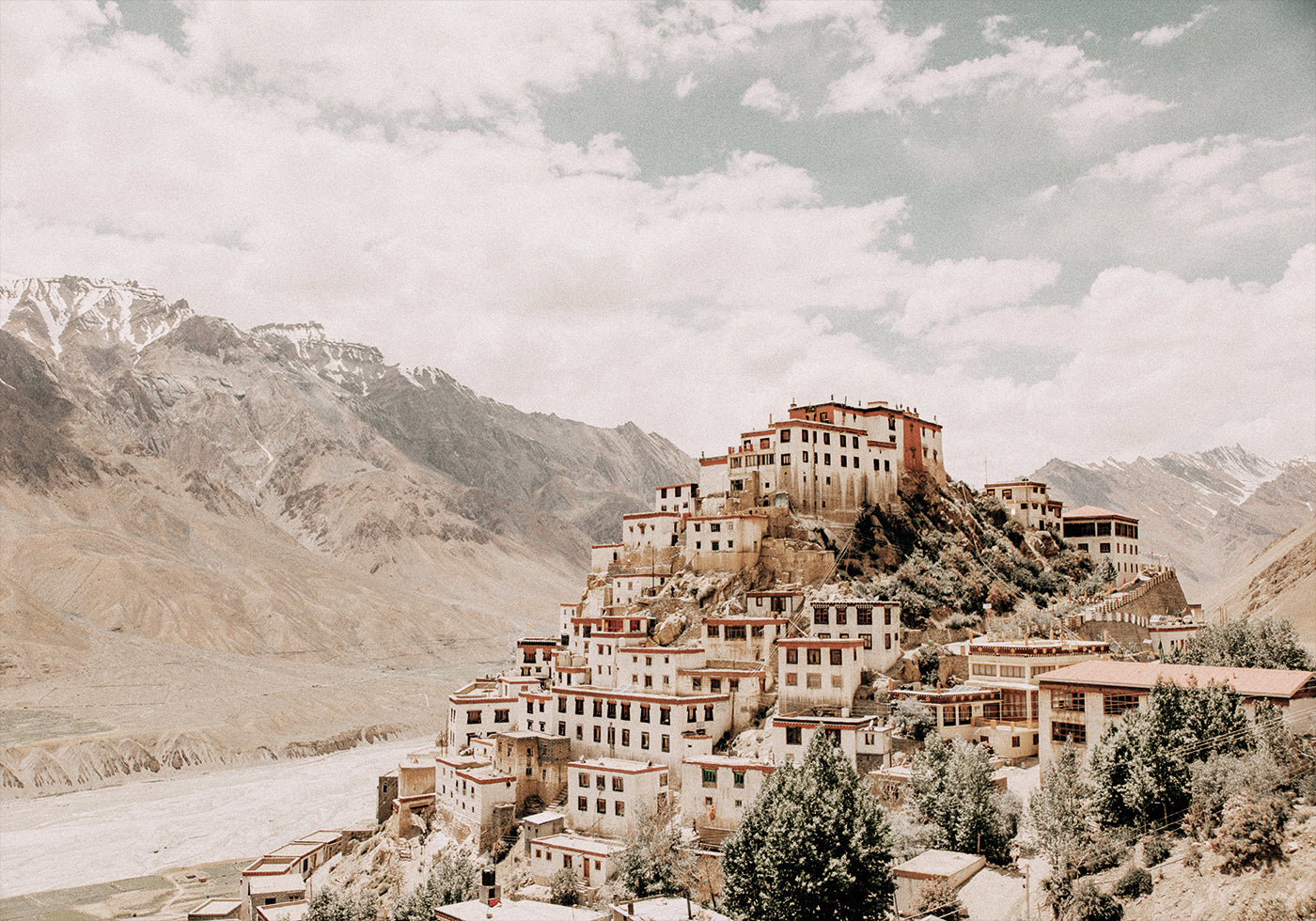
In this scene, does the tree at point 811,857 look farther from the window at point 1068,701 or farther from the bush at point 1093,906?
the window at point 1068,701

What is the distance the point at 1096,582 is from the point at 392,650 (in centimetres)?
12997

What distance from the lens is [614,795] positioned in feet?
158

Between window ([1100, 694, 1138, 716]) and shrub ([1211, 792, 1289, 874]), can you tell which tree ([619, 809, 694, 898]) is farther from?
shrub ([1211, 792, 1289, 874])

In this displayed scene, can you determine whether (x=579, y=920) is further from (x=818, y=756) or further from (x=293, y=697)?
(x=293, y=697)

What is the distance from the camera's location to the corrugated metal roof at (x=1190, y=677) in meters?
38.6

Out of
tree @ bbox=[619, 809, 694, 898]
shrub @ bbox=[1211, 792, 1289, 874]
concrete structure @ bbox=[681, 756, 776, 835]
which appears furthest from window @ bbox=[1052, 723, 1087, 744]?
tree @ bbox=[619, 809, 694, 898]

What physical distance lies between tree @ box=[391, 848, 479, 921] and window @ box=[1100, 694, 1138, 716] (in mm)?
28278

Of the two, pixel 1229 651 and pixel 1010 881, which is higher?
pixel 1229 651

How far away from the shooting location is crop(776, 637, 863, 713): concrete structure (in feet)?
161

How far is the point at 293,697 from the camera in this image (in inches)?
5212

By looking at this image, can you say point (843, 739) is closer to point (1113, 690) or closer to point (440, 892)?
point (1113, 690)

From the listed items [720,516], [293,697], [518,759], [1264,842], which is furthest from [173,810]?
[1264,842]

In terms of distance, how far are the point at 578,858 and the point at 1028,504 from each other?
50.1 m

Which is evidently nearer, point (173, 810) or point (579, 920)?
point (579, 920)
